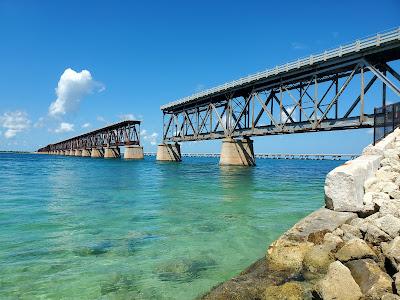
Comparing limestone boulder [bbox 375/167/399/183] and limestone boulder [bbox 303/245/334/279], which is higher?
limestone boulder [bbox 375/167/399/183]

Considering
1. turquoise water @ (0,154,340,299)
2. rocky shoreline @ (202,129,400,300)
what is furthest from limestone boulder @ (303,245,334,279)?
turquoise water @ (0,154,340,299)

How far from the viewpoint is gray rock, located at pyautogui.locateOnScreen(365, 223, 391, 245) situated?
6.24 m

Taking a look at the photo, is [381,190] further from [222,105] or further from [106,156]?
[106,156]

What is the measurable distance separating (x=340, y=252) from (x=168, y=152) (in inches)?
3196

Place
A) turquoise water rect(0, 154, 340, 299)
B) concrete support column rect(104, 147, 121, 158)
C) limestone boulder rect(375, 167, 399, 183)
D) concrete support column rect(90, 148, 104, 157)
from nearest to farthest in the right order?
turquoise water rect(0, 154, 340, 299), limestone boulder rect(375, 167, 399, 183), concrete support column rect(104, 147, 121, 158), concrete support column rect(90, 148, 104, 157)

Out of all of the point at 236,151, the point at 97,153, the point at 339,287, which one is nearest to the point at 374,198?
the point at 339,287

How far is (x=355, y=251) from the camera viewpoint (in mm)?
5957

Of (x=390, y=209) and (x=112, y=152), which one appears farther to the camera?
(x=112, y=152)

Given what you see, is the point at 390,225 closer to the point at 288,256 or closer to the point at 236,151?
the point at 288,256

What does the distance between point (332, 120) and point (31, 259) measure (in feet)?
121

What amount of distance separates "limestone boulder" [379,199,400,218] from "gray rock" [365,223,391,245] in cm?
82

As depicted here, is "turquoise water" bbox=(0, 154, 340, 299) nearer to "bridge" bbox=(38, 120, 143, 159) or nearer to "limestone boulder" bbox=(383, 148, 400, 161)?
"limestone boulder" bbox=(383, 148, 400, 161)

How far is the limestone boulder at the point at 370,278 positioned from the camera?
4668 mm

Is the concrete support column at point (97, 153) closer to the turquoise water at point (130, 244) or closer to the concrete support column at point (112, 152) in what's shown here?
the concrete support column at point (112, 152)
